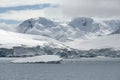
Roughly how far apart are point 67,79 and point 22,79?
33.7 ft

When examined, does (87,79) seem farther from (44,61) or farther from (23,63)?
(23,63)

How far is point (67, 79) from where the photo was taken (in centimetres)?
9225

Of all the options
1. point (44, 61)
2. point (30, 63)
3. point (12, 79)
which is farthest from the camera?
point (30, 63)

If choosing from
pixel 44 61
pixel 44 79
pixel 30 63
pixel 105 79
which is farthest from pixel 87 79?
pixel 30 63

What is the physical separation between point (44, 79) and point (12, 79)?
7254 millimetres

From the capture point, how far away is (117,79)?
92.0 meters

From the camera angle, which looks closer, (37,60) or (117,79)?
(117,79)

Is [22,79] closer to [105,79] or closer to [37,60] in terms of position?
[105,79]

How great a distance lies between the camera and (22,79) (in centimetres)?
9156

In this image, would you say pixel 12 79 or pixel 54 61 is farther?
pixel 54 61

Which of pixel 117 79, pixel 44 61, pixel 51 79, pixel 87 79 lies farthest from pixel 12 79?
pixel 44 61

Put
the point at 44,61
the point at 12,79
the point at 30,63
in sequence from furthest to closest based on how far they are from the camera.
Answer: the point at 30,63 → the point at 44,61 → the point at 12,79

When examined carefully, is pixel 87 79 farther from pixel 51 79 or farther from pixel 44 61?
pixel 44 61

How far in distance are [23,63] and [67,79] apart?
96.5m
